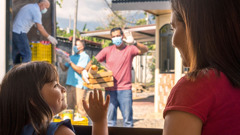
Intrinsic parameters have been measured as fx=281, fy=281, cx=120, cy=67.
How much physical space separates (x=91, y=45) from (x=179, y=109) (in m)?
3.27

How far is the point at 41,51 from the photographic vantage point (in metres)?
3.03

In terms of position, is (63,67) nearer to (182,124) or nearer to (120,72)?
(120,72)

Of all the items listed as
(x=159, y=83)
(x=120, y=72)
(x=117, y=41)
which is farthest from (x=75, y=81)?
(x=159, y=83)

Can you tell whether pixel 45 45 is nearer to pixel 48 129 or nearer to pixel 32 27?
pixel 32 27

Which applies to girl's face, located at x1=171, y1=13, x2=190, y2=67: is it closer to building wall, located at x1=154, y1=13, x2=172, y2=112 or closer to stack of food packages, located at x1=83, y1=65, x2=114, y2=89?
stack of food packages, located at x1=83, y1=65, x2=114, y2=89

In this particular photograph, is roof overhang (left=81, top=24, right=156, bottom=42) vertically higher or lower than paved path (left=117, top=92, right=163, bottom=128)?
higher

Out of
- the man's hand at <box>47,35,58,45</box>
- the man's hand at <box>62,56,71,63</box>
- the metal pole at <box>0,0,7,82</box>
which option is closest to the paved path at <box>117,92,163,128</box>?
the man's hand at <box>62,56,71,63</box>

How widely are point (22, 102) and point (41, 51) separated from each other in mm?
2195

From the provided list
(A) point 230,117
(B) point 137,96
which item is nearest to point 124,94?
(B) point 137,96

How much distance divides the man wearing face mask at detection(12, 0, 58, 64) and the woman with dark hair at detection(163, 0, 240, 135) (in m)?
2.54

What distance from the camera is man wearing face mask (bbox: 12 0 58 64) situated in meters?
2.83

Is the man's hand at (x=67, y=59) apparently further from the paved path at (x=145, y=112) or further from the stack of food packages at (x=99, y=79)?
the paved path at (x=145, y=112)

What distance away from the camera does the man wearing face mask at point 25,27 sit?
283cm

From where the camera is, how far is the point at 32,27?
303cm
